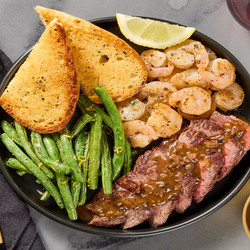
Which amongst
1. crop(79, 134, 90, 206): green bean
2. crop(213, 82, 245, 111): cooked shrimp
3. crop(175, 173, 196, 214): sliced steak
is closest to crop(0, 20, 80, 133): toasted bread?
crop(79, 134, 90, 206): green bean

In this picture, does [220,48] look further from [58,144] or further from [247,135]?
[58,144]

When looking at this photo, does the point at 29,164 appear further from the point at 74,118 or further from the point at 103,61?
the point at 103,61

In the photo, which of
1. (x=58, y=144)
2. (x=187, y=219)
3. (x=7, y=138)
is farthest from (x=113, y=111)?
(x=187, y=219)

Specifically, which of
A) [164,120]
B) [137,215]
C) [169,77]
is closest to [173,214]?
[137,215]

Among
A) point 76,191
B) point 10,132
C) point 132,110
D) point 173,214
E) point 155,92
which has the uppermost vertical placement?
point 155,92

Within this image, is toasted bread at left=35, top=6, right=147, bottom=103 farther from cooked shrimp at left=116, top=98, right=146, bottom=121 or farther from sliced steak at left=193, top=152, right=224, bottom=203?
sliced steak at left=193, top=152, right=224, bottom=203
